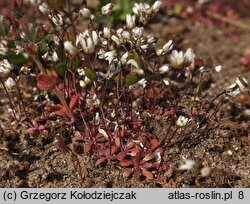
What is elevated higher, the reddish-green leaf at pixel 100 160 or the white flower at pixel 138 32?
the white flower at pixel 138 32

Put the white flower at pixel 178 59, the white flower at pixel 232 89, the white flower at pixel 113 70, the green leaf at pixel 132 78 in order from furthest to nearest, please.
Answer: the white flower at pixel 232 89 < the white flower at pixel 113 70 < the green leaf at pixel 132 78 < the white flower at pixel 178 59

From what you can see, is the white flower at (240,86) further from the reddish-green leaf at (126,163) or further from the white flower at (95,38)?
the white flower at (95,38)

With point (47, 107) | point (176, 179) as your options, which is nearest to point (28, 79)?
point (47, 107)

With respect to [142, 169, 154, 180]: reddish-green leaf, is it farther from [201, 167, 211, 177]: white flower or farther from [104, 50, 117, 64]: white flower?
[104, 50, 117, 64]: white flower

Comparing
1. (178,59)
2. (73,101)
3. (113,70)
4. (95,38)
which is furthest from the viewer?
(73,101)

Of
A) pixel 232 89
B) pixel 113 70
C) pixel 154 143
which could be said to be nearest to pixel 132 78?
pixel 113 70

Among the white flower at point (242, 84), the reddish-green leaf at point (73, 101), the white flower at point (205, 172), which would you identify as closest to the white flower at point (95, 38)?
the reddish-green leaf at point (73, 101)

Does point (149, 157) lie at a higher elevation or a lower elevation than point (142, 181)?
higher

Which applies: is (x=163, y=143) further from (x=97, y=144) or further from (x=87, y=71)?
(x=87, y=71)

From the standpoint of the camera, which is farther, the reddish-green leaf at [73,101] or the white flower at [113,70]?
the reddish-green leaf at [73,101]

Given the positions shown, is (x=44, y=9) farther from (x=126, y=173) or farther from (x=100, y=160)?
(x=126, y=173)

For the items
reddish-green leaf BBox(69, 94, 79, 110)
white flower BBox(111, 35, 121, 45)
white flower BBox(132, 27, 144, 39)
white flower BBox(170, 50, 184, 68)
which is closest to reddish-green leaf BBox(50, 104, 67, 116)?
reddish-green leaf BBox(69, 94, 79, 110)
